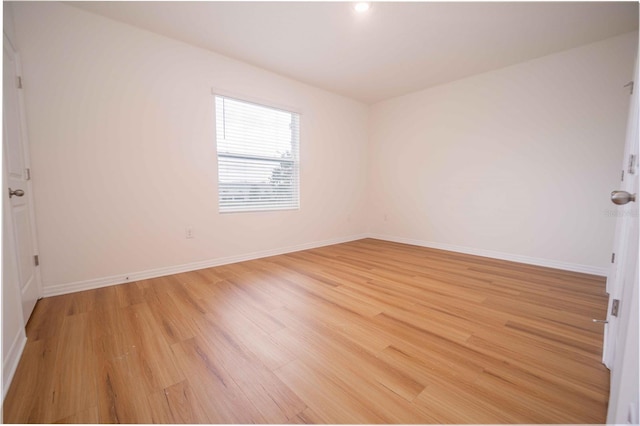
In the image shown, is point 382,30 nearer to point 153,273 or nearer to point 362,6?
point 362,6

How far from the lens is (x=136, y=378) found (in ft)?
4.10

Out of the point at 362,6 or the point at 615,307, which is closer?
the point at 615,307

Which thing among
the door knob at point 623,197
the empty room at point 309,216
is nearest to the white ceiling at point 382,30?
the empty room at point 309,216

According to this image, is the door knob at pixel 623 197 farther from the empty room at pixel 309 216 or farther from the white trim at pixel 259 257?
the white trim at pixel 259 257

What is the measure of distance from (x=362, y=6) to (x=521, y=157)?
2640 mm

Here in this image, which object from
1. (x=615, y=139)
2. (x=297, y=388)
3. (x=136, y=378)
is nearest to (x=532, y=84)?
(x=615, y=139)

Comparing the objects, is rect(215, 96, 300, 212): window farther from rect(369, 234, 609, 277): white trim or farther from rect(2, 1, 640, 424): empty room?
rect(369, 234, 609, 277): white trim

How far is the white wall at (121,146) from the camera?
2164 mm

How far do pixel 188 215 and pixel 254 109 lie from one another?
1.58m

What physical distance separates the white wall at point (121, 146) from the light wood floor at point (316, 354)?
0.44 m

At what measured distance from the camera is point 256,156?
3.42m

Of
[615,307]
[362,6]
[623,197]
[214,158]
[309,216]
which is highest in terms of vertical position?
[362,6]

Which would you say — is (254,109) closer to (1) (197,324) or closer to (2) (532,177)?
(1) (197,324)

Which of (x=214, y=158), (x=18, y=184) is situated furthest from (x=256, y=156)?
(x=18, y=184)
